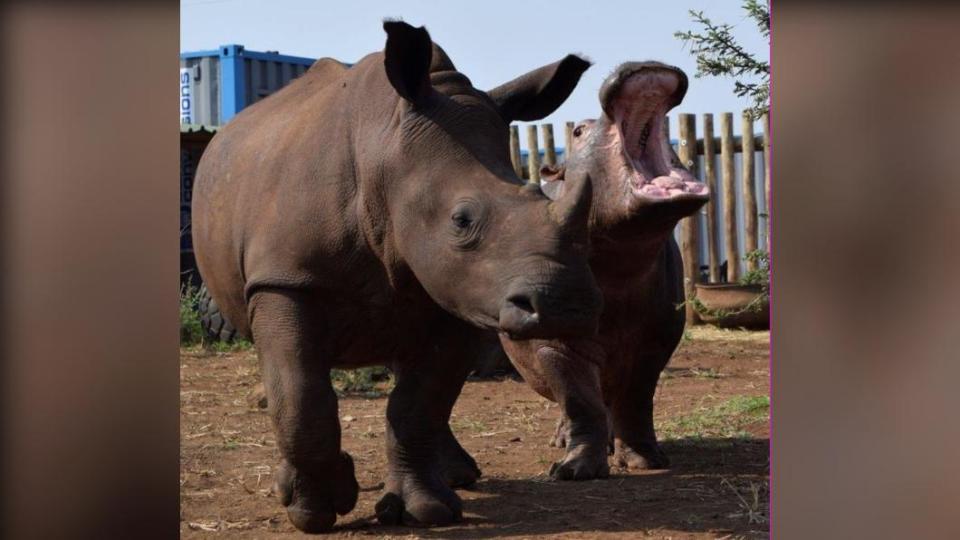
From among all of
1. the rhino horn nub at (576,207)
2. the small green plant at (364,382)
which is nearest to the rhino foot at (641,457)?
the rhino horn nub at (576,207)

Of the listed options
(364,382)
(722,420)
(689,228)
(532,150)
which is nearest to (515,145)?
(532,150)

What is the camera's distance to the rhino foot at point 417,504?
5.32 m

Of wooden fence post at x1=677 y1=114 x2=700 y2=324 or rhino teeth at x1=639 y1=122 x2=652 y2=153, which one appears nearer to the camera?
rhino teeth at x1=639 y1=122 x2=652 y2=153

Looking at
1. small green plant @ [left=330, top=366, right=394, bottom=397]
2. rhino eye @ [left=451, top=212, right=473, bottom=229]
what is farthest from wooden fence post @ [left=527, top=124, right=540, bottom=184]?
rhino eye @ [left=451, top=212, right=473, bottom=229]

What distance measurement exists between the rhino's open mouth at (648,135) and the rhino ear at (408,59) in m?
1.26

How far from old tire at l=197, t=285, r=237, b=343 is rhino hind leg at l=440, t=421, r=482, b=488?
6.85 m

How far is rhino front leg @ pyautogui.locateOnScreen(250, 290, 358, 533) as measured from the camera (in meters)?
5.06

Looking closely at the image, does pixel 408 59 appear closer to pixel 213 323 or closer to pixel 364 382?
pixel 364 382

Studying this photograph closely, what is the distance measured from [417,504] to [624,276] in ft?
5.56

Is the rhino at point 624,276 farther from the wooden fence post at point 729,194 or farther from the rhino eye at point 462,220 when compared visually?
the wooden fence post at point 729,194

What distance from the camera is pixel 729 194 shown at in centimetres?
1511

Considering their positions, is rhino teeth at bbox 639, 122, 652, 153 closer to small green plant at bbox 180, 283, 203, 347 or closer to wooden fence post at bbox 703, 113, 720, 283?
small green plant at bbox 180, 283, 203, 347
